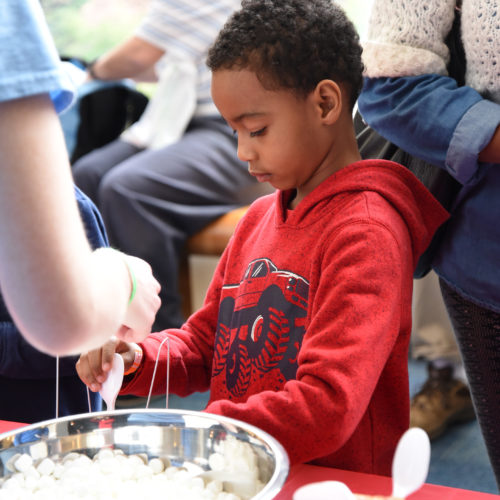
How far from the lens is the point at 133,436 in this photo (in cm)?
74

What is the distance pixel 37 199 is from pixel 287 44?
1.74 feet

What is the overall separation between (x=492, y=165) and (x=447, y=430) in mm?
1448

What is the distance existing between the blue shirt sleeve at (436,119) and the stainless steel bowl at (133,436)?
44 centimetres

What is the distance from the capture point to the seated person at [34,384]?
1.14 m

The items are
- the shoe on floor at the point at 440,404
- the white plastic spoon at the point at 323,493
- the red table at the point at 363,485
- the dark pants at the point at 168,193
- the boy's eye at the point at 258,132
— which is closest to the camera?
the white plastic spoon at the point at 323,493

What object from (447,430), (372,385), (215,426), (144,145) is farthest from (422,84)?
(144,145)

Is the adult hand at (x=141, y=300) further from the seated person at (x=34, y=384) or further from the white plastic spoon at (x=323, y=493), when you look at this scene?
the seated person at (x=34, y=384)

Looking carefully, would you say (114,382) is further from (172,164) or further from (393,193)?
(172,164)

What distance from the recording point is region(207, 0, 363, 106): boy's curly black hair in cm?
89

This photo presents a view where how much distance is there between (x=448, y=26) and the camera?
947 mm

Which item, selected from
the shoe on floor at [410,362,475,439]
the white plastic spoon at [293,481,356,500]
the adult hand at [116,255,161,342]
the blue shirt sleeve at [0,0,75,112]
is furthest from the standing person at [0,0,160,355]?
the shoe on floor at [410,362,475,439]

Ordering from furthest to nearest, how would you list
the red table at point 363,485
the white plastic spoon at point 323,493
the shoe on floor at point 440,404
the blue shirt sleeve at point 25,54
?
the shoe on floor at point 440,404
the red table at point 363,485
the white plastic spoon at point 323,493
the blue shirt sleeve at point 25,54

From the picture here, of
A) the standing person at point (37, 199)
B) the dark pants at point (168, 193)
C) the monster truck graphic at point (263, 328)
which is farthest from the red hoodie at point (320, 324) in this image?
the dark pants at point (168, 193)

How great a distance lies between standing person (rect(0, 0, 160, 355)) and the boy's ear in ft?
1.59
